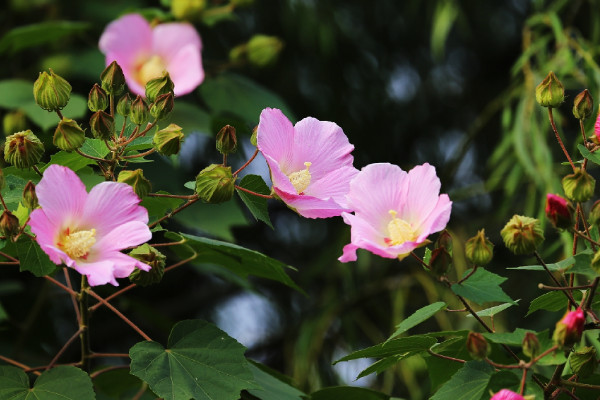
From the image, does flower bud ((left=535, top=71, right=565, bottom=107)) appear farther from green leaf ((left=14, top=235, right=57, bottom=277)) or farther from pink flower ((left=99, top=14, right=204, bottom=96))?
pink flower ((left=99, top=14, right=204, bottom=96))

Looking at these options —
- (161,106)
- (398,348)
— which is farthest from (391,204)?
(161,106)

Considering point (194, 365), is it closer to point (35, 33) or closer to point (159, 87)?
point (159, 87)

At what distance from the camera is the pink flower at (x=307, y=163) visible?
808mm

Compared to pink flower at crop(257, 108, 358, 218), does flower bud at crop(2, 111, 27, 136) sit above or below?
below

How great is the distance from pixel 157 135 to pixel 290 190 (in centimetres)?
13

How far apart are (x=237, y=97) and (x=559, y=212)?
3.68ft

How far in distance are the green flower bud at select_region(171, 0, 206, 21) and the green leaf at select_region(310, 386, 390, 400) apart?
3.15 feet

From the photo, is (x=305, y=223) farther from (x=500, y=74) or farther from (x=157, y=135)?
(x=157, y=135)

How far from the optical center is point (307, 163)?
0.85 m

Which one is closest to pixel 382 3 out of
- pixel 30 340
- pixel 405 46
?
pixel 405 46

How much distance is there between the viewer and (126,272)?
29.2 inches

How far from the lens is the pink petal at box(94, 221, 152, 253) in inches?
29.6

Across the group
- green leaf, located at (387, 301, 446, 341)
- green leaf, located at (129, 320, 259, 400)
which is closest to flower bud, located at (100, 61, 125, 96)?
green leaf, located at (129, 320, 259, 400)

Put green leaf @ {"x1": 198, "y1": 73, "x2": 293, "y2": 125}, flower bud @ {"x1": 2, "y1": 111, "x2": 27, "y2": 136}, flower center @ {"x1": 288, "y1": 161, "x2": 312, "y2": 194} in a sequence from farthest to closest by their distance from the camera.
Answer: green leaf @ {"x1": 198, "y1": 73, "x2": 293, "y2": 125}, flower bud @ {"x1": 2, "y1": 111, "x2": 27, "y2": 136}, flower center @ {"x1": 288, "y1": 161, "x2": 312, "y2": 194}
